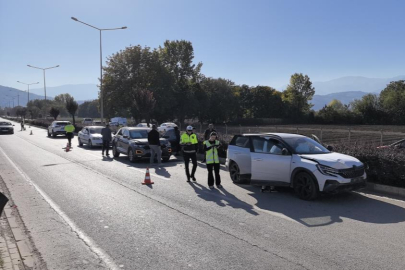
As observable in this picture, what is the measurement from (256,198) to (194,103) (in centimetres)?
5629

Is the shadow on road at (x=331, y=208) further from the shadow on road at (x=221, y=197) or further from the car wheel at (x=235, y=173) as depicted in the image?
the car wheel at (x=235, y=173)

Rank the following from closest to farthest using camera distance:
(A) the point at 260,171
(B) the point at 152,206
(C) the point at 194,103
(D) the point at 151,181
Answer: (B) the point at 152,206
(A) the point at 260,171
(D) the point at 151,181
(C) the point at 194,103

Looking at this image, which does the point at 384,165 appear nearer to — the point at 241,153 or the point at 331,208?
the point at 331,208

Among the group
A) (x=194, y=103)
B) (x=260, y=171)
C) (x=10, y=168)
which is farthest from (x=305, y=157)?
(x=194, y=103)

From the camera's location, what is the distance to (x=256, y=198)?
8516 millimetres

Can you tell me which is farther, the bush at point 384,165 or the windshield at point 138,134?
the windshield at point 138,134

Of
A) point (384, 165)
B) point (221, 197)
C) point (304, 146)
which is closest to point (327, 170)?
point (304, 146)

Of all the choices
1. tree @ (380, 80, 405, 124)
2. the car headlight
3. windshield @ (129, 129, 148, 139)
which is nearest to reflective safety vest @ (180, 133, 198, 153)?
the car headlight

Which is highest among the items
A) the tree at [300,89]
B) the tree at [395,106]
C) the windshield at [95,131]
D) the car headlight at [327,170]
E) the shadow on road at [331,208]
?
the tree at [300,89]

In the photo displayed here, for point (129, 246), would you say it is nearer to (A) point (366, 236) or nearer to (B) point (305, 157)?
(A) point (366, 236)

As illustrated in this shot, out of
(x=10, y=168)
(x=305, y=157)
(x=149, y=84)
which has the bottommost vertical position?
(x=10, y=168)

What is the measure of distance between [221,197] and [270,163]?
59.7 inches

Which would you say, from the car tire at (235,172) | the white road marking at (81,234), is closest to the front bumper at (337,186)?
the car tire at (235,172)

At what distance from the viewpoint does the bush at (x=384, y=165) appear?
8.88m
